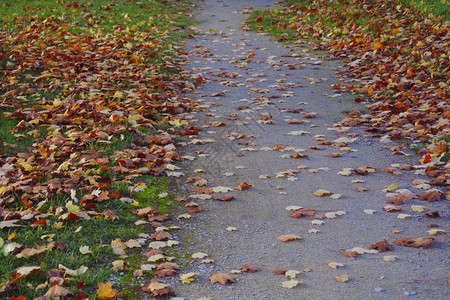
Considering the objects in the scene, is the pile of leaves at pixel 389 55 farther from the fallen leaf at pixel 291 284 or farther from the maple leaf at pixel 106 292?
the maple leaf at pixel 106 292

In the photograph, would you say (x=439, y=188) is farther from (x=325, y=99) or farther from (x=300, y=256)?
(x=325, y=99)

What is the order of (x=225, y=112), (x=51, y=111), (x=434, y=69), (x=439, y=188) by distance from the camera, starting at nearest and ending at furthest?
(x=439, y=188) → (x=51, y=111) → (x=225, y=112) → (x=434, y=69)

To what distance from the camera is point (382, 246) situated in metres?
3.42

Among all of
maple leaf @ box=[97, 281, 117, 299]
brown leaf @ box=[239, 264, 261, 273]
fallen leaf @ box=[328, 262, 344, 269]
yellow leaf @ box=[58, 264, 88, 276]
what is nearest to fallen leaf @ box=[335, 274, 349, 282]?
fallen leaf @ box=[328, 262, 344, 269]

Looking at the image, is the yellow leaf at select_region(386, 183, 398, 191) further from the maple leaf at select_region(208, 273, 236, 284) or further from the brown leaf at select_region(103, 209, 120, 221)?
the brown leaf at select_region(103, 209, 120, 221)

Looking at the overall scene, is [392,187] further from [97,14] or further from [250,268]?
[97,14]

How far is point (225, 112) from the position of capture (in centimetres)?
673

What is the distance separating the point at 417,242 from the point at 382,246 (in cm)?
28

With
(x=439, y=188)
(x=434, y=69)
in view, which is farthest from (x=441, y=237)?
(x=434, y=69)

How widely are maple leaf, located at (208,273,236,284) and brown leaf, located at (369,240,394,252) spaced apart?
1.15 metres

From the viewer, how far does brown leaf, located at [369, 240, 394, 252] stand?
340 cm

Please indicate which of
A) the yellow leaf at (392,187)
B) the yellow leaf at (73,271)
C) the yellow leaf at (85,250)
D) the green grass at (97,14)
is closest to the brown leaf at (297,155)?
the yellow leaf at (392,187)

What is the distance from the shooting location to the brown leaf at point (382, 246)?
11.2 feet

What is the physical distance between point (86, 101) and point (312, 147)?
313cm
